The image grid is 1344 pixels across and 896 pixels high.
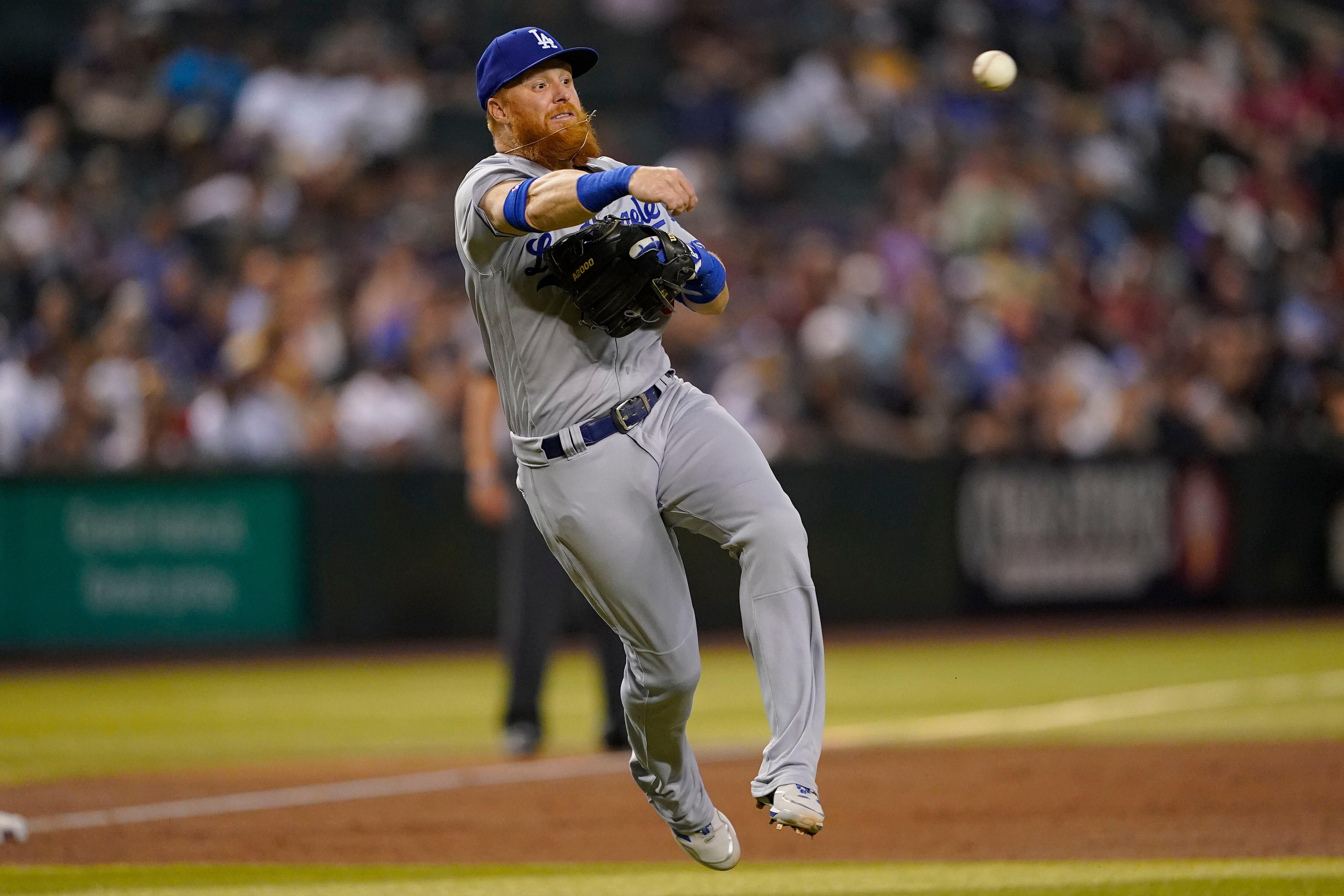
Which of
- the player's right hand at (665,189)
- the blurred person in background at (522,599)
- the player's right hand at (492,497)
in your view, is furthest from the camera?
the player's right hand at (492,497)

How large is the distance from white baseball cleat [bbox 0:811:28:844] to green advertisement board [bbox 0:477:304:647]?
255 inches

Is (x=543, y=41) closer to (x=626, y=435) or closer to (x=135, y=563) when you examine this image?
(x=626, y=435)

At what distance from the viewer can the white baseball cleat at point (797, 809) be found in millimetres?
4520

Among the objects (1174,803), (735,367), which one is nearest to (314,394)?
(735,367)

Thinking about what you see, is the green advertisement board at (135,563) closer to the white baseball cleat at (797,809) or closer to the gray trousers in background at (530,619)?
the gray trousers in background at (530,619)

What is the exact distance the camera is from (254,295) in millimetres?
14180

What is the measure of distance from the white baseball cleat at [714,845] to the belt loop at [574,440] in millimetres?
1192

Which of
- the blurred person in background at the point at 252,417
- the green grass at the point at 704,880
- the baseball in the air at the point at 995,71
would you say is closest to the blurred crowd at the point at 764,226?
the blurred person in background at the point at 252,417

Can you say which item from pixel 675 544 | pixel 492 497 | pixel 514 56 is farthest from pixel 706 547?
pixel 514 56

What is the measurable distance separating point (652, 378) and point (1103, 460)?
10239 mm

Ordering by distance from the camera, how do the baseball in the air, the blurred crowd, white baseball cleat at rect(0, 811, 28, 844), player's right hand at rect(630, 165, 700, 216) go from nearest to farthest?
player's right hand at rect(630, 165, 700, 216) < the baseball in the air < white baseball cleat at rect(0, 811, 28, 844) < the blurred crowd

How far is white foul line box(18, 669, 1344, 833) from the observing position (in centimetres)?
739

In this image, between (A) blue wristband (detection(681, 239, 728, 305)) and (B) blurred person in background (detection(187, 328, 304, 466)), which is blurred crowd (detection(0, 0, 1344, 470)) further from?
(A) blue wristband (detection(681, 239, 728, 305))

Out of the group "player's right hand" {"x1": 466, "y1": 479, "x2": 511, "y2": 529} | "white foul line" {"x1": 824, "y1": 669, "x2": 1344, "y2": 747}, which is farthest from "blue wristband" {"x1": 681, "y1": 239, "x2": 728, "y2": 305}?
"white foul line" {"x1": 824, "y1": 669, "x2": 1344, "y2": 747}
